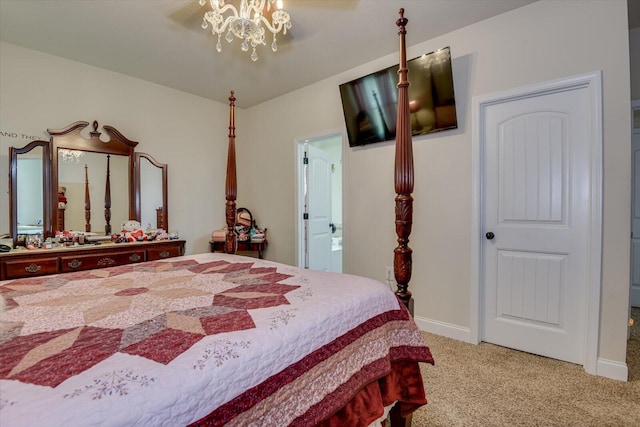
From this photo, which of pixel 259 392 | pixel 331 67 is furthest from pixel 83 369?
pixel 331 67

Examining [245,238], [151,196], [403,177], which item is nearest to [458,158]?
[403,177]

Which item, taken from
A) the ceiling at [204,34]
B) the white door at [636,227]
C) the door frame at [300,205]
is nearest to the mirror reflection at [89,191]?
the ceiling at [204,34]

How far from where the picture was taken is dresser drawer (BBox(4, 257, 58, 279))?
2.32 m

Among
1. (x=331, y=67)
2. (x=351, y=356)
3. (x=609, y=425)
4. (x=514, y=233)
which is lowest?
(x=609, y=425)

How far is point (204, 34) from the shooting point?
8.36ft

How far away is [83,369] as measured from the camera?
676 mm

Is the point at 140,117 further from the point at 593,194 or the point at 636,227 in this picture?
the point at 636,227

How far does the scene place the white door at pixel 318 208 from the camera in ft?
12.6

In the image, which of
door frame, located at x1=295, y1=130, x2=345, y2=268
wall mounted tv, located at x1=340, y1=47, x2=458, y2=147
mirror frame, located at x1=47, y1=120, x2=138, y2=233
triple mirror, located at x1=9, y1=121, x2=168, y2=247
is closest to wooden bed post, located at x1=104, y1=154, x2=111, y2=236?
triple mirror, located at x1=9, y1=121, x2=168, y2=247

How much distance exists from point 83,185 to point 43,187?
301mm

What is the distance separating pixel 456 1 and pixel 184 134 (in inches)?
126

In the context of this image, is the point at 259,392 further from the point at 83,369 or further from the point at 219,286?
the point at 219,286

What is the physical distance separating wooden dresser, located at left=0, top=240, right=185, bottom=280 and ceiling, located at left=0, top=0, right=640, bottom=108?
5.90 feet

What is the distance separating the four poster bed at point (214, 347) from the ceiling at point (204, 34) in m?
1.00
